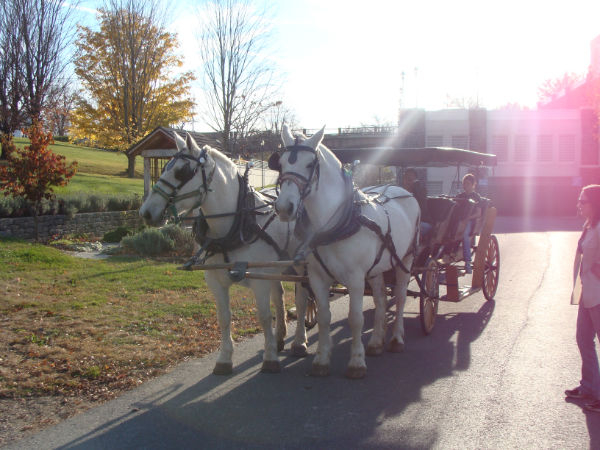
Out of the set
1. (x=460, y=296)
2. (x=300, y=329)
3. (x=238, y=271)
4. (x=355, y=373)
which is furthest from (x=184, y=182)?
(x=460, y=296)

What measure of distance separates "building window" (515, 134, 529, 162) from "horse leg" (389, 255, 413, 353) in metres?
34.3

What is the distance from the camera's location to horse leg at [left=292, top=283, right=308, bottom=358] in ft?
21.3

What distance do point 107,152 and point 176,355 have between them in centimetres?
5446

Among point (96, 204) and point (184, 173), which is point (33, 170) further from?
point (184, 173)

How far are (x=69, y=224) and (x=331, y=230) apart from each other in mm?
13156

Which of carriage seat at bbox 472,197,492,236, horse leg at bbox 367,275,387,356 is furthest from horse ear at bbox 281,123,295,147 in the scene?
carriage seat at bbox 472,197,492,236

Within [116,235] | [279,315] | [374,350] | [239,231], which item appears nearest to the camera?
[239,231]

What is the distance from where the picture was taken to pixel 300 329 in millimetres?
6605

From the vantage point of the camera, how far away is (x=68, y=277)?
10609 mm

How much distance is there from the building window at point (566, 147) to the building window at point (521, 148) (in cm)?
Result: 221

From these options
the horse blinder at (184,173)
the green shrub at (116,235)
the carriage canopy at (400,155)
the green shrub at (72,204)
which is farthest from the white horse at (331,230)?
the green shrub at (72,204)

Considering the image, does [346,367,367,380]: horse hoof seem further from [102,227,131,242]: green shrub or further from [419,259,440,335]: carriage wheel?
[102,227,131,242]: green shrub

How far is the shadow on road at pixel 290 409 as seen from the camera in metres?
4.21

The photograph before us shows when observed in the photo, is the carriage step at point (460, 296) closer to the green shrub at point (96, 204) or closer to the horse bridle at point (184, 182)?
the horse bridle at point (184, 182)
